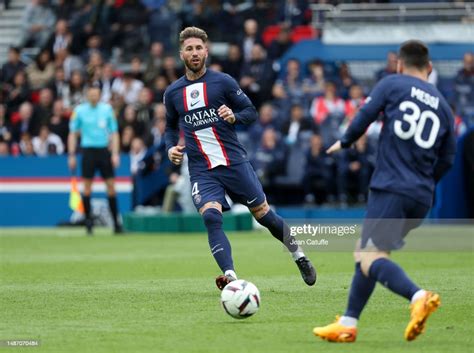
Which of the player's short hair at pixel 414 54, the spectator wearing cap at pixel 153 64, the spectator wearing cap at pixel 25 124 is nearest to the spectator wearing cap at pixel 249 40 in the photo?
the spectator wearing cap at pixel 153 64

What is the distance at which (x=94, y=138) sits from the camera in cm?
1962

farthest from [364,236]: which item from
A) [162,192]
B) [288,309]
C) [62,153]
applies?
[62,153]

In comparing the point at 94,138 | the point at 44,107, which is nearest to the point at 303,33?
→ the point at 44,107

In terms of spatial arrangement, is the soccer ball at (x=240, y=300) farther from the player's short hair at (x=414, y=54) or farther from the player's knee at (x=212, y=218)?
the player's short hair at (x=414, y=54)

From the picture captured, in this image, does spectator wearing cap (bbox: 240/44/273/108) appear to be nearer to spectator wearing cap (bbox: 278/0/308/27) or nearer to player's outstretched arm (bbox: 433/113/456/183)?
spectator wearing cap (bbox: 278/0/308/27)

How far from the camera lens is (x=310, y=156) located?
70.9 ft

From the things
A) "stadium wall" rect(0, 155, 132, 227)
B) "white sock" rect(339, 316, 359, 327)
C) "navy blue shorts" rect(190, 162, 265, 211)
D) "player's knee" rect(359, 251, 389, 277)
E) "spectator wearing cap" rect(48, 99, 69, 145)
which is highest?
"player's knee" rect(359, 251, 389, 277)

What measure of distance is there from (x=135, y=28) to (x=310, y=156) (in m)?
8.11

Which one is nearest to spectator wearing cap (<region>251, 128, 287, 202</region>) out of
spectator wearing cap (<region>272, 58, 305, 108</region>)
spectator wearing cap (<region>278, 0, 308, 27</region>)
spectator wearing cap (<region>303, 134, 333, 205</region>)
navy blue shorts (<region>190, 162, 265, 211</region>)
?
spectator wearing cap (<region>303, 134, 333, 205</region>)

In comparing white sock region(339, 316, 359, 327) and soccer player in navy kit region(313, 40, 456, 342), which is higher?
soccer player in navy kit region(313, 40, 456, 342)

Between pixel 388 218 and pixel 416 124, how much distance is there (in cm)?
63

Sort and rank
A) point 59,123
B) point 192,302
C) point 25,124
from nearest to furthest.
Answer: point 192,302 → point 59,123 → point 25,124

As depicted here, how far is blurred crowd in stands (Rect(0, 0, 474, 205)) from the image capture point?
22.1m

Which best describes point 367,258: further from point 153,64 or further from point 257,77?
point 153,64
